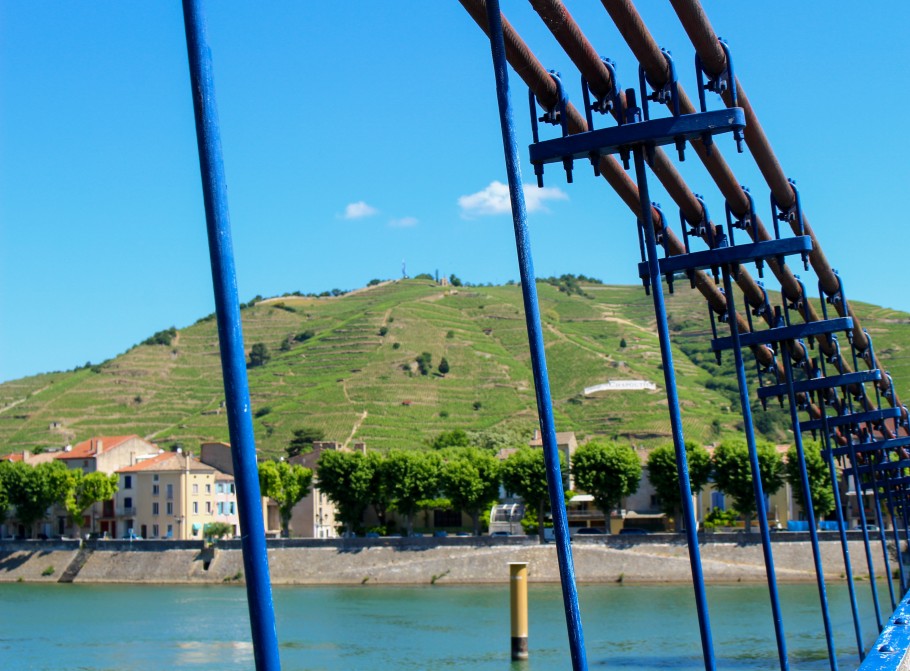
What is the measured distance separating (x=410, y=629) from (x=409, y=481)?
3729 cm

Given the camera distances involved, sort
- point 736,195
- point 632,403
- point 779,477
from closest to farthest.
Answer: point 736,195 < point 779,477 < point 632,403

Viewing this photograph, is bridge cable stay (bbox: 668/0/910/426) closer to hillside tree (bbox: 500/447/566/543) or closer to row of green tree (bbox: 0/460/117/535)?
hillside tree (bbox: 500/447/566/543)

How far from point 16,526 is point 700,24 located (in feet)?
307

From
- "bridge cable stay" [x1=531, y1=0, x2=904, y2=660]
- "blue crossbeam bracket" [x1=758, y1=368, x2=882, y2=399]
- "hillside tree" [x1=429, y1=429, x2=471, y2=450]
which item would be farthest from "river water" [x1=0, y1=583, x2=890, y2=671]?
"hillside tree" [x1=429, y1=429, x2=471, y2=450]

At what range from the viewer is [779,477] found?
75.3 metres

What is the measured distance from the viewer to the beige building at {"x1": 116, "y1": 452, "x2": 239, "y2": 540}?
92438 millimetres

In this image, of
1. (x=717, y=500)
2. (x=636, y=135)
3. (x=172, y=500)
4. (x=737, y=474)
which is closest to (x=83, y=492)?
(x=172, y=500)

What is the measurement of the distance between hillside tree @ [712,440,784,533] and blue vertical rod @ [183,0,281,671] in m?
71.4

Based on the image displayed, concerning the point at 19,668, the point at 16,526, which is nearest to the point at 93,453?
the point at 16,526

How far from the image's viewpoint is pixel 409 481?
272 ft

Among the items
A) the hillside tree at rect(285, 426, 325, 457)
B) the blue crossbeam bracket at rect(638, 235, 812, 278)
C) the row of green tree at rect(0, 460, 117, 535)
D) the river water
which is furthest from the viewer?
the hillside tree at rect(285, 426, 325, 457)

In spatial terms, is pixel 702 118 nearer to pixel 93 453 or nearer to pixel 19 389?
pixel 93 453

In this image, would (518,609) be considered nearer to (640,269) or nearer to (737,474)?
(640,269)

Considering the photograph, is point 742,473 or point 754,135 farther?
point 742,473
